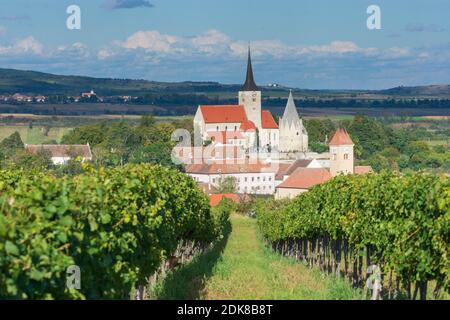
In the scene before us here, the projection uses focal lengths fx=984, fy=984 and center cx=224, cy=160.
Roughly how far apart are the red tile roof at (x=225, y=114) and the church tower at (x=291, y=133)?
7.46m

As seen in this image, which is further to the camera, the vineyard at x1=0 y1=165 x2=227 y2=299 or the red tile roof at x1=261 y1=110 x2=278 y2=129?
the red tile roof at x1=261 y1=110 x2=278 y2=129

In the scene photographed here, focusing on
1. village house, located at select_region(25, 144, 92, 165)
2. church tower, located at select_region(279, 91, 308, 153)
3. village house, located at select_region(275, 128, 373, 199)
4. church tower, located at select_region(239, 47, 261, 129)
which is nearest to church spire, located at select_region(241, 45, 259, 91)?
church tower, located at select_region(239, 47, 261, 129)

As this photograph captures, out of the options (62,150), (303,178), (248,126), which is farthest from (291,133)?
(303,178)

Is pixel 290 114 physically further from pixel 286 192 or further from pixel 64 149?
pixel 286 192

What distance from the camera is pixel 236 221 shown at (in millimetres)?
65312

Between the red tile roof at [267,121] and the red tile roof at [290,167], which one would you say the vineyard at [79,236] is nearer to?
the red tile roof at [290,167]

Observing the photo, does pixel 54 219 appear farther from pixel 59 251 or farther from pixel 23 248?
pixel 23 248

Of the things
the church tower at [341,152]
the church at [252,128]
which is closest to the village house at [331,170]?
the church tower at [341,152]

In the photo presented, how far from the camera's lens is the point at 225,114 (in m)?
161

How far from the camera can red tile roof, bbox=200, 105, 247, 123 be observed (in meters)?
160

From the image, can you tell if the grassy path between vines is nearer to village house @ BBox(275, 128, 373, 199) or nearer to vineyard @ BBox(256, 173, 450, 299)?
vineyard @ BBox(256, 173, 450, 299)

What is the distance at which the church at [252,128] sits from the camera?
153 meters

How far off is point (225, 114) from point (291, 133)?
1195 centimetres
